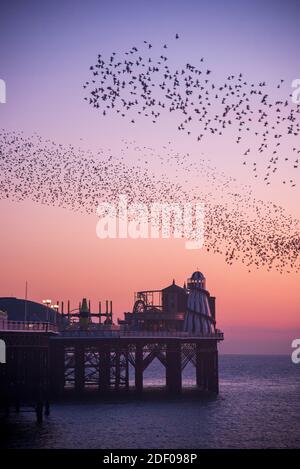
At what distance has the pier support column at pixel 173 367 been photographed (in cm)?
11000

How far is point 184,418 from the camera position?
85125 mm

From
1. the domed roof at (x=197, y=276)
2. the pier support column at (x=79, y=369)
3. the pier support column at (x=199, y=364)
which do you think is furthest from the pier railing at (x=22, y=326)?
the domed roof at (x=197, y=276)

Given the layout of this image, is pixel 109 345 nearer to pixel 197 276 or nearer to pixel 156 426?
pixel 197 276

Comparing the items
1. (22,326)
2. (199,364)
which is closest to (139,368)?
(199,364)

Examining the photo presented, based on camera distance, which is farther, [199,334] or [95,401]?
[199,334]

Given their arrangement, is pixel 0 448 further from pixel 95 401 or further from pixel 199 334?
pixel 199 334

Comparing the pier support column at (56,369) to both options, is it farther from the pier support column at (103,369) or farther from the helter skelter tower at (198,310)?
the helter skelter tower at (198,310)

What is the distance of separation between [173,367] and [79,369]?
42.5 ft

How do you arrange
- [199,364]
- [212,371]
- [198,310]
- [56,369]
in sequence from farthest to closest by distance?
1. [199,364]
2. [198,310]
3. [212,371]
4. [56,369]

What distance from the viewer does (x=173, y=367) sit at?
360ft
